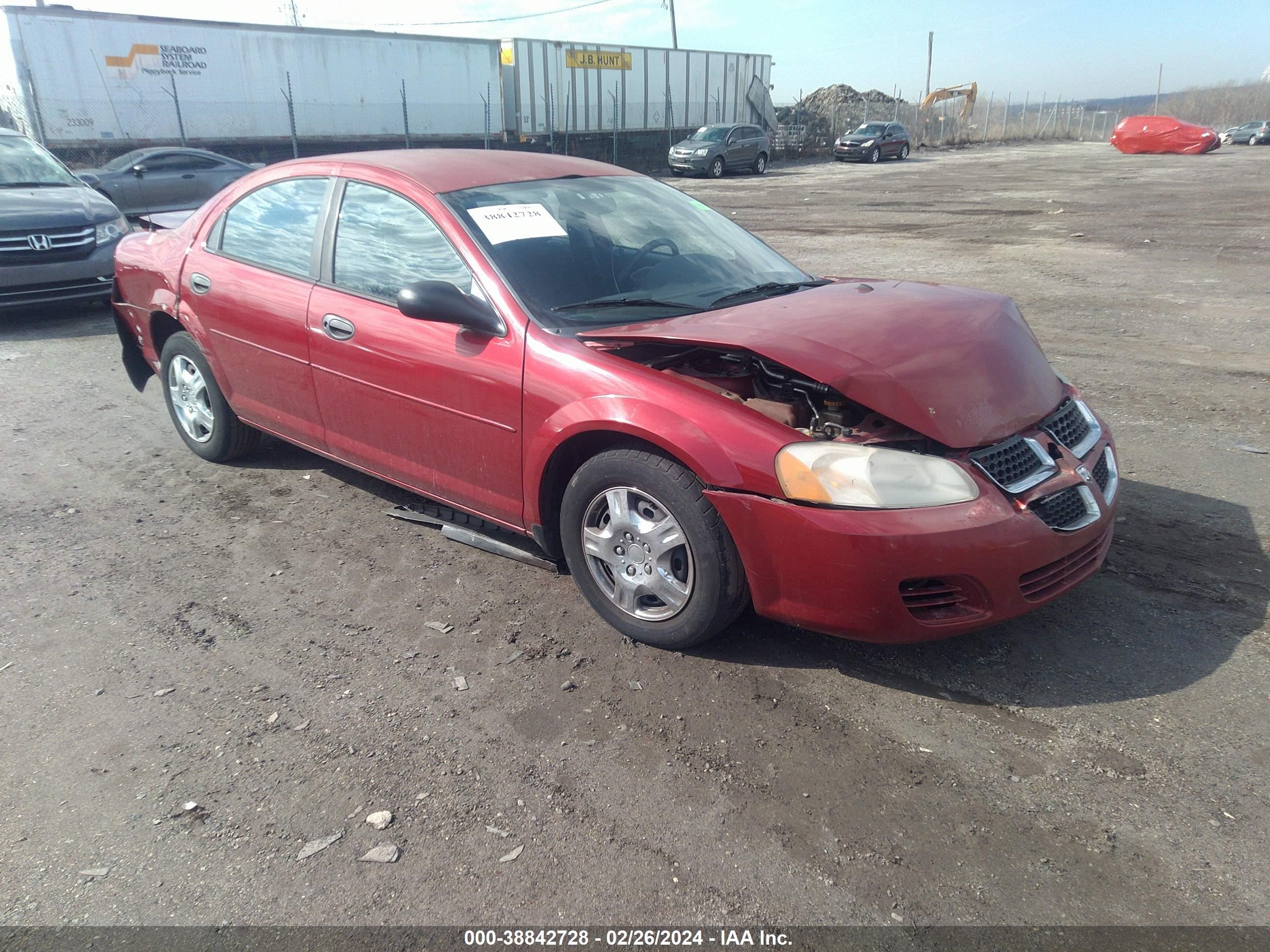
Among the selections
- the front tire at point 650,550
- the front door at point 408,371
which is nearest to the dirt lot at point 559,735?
the front tire at point 650,550

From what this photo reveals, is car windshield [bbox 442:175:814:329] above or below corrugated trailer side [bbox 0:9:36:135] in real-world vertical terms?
below

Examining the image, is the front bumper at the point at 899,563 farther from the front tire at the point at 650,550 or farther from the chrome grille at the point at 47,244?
the chrome grille at the point at 47,244

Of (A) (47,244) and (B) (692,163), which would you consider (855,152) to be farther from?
(A) (47,244)

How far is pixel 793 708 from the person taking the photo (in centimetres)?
289

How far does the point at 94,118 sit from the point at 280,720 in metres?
23.7

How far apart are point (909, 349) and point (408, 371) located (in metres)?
1.91

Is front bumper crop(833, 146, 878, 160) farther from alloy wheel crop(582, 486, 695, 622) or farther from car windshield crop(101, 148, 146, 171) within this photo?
alloy wheel crop(582, 486, 695, 622)

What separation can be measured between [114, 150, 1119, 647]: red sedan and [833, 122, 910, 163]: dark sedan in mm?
36588

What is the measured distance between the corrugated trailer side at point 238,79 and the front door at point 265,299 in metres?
20.6

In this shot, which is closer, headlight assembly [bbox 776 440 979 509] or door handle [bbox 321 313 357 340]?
headlight assembly [bbox 776 440 979 509]

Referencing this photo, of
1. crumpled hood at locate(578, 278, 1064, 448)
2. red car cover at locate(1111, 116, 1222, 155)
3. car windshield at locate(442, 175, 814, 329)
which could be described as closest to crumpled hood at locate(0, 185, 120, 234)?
car windshield at locate(442, 175, 814, 329)

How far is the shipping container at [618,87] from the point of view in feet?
99.5

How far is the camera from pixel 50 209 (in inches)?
328

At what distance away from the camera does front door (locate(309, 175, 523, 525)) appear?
3426 millimetres
